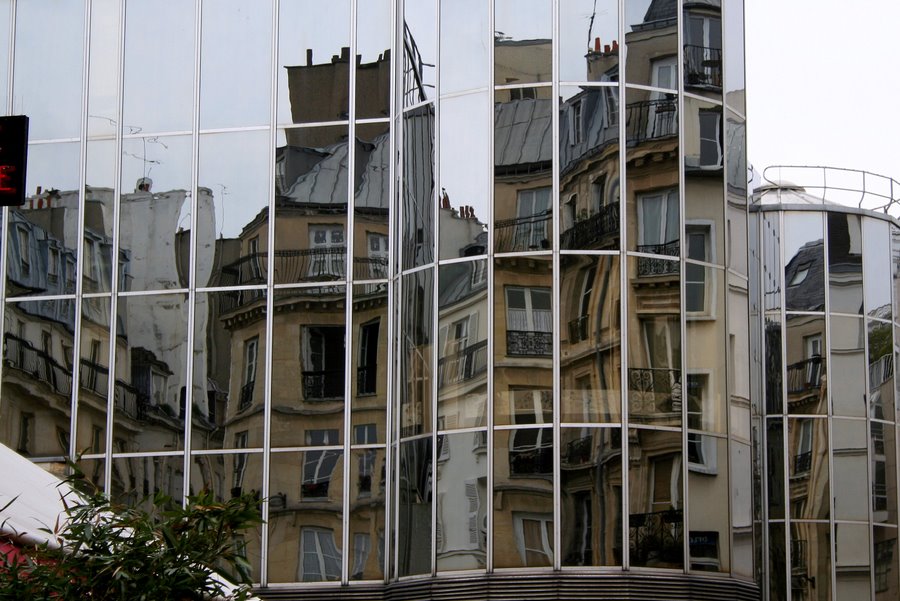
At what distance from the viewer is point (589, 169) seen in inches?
859

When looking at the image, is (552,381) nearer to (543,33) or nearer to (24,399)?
(543,33)

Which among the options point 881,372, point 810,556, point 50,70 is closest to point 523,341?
point 50,70

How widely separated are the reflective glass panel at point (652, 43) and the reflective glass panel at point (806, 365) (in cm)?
1111

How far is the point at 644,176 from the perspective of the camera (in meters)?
22.0

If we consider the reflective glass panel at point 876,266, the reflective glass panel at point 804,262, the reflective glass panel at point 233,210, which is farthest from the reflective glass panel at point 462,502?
the reflective glass panel at point 876,266

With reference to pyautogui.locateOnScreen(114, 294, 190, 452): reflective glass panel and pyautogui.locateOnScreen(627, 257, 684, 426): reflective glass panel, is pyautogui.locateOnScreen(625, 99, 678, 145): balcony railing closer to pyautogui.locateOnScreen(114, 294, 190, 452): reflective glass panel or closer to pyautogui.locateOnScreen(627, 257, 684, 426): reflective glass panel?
pyautogui.locateOnScreen(627, 257, 684, 426): reflective glass panel

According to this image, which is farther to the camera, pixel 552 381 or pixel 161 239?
pixel 161 239

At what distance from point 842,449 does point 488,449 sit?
12.8 metres

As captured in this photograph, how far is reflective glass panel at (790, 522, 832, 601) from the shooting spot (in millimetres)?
31016

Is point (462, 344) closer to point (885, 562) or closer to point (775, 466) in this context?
point (775, 466)

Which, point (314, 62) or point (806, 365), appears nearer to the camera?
point (314, 62)

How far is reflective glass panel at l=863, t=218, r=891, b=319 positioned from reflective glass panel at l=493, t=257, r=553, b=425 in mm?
13270

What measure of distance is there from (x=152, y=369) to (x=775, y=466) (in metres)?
14.0

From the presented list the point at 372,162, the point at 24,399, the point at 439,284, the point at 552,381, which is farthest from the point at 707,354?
the point at 24,399
